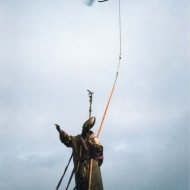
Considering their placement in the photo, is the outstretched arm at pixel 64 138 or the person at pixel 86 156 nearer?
the person at pixel 86 156

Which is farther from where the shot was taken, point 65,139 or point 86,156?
point 65,139

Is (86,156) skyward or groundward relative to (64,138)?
groundward

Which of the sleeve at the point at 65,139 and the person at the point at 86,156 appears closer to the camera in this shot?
the person at the point at 86,156

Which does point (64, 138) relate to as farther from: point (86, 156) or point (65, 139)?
point (86, 156)

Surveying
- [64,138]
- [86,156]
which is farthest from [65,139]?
[86,156]

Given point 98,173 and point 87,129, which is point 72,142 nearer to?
point 87,129

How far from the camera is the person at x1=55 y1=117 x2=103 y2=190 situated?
33.0 ft

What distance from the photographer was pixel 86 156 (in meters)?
10.6

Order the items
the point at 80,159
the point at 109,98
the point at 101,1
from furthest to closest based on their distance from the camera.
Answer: the point at 109,98 → the point at 80,159 → the point at 101,1

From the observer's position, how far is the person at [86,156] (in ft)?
33.0

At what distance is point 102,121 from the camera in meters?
11.1

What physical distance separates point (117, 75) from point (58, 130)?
3.05m

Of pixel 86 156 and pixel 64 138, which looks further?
pixel 64 138

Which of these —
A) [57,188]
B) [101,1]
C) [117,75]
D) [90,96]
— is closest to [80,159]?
[57,188]
